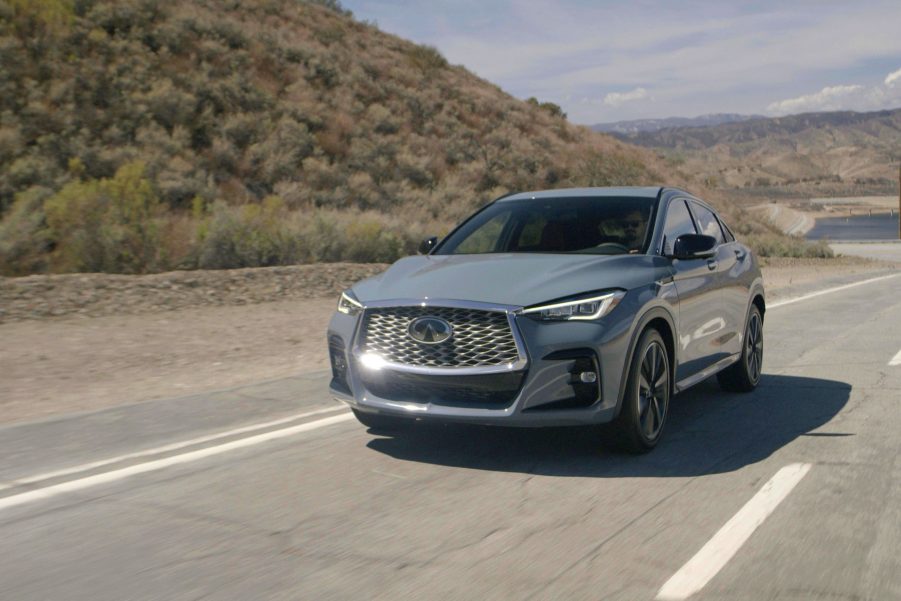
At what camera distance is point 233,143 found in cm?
3041

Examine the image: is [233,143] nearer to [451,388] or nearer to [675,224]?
[675,224]

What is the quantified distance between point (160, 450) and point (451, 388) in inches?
78.7

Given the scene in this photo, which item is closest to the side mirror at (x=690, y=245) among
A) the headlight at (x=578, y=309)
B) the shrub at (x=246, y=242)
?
the headlight at (x=578, y=309)

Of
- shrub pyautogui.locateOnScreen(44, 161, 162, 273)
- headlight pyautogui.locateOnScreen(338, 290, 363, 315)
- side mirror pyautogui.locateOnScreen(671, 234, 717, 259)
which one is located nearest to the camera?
headlight pyautogui.locateOnScreen(338, 290, 363, 315)

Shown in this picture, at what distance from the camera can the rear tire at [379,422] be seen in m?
6.73

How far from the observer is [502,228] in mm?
7809

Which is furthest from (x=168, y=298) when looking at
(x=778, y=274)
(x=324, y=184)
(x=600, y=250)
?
(x=778, y=274)

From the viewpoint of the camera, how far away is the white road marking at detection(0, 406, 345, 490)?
5777mm

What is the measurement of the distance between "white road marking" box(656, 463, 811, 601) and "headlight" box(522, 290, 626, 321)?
1.32 m

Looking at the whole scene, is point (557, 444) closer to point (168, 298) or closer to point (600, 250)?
point (600, 250)

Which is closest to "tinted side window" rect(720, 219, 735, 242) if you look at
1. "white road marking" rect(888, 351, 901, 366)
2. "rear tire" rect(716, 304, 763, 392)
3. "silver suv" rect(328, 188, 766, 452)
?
"rear tire" rect(716, 304, 763, 392)

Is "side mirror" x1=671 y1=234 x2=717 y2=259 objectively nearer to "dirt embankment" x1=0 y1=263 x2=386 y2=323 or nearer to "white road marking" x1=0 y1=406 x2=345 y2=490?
"white road marking" x1=0 y1=406 x2=345 y2=490

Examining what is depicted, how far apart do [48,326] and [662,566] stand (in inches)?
367

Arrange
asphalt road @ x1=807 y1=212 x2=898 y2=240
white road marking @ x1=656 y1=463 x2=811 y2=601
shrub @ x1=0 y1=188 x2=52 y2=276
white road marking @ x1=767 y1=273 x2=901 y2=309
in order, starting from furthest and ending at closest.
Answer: asphalt road @ x1=807 y1=212 x2=898 y2=240, white road marking @ x1=767 y1=273 x2=901 y2=309, shrub @ x1=0 y1=188 x2=52 y2=276, white road marking @ x1=656 y1=463 x2=811 y2=601
